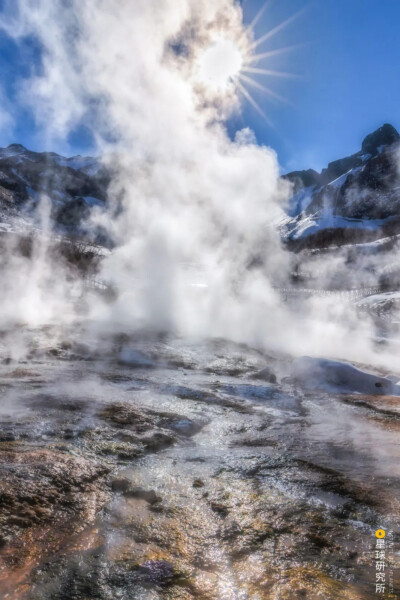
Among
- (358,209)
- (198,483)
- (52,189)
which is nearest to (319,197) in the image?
(358,209)

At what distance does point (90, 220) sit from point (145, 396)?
73.2 metres

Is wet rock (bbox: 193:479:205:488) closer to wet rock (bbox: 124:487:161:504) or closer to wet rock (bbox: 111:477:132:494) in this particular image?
wet rock (bbox: 124:487:161:504)

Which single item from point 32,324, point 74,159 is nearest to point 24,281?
point 32,324

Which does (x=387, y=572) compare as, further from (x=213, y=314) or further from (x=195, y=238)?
(x=195, y=238)

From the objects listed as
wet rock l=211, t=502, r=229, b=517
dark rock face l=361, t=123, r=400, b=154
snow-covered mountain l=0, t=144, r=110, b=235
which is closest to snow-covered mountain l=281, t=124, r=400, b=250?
dark rock face l=361, t=123, r=400, b=154

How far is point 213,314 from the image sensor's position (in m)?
10.5

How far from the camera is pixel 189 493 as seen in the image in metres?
2.30

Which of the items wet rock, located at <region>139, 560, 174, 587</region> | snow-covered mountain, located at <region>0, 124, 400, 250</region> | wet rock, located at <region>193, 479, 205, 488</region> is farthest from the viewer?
snow-covered mountain, located at <region>0, 124, 400, 250</region>

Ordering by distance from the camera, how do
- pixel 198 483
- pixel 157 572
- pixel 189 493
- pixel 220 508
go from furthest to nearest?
pixel 198 483, pixel 189 493, pixel 220 508, pixel 157 572

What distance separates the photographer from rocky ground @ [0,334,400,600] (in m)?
1.57

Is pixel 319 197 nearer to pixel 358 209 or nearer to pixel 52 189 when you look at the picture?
pixel 358 209

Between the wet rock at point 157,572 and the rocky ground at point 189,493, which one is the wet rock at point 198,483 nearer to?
the rocky ground at point 189,493

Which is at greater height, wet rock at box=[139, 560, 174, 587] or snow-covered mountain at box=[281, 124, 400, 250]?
snow-covered mountain at box=[281, 124, 400, 250]

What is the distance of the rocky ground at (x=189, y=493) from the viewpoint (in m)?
1.57
